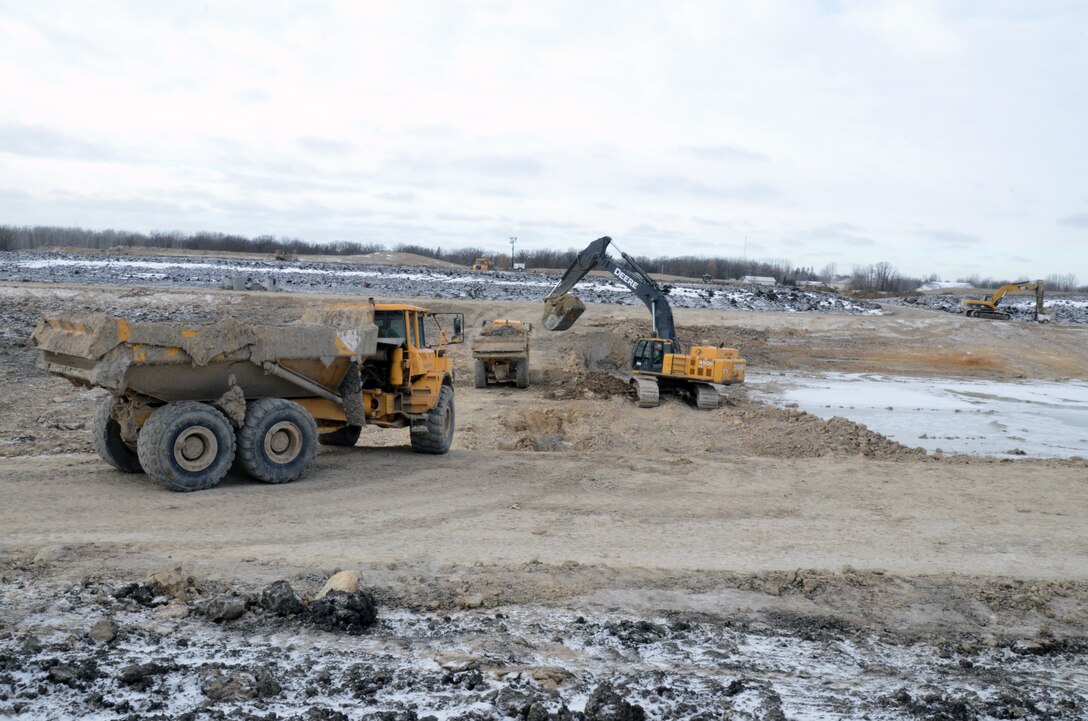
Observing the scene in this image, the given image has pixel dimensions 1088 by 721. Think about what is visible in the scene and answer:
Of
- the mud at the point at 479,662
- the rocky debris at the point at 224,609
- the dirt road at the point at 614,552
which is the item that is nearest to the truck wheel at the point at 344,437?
the dirt road at the point at 614,552

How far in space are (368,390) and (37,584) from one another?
6.18m

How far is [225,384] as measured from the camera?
10.5 meters

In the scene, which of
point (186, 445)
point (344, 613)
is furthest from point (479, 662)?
point (186, 445)

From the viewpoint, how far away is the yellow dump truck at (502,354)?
23.0m

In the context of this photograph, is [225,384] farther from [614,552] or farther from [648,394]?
[648,394]

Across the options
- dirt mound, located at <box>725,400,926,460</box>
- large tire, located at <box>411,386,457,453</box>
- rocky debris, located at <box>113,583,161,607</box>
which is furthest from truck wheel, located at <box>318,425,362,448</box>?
dirt mound, located at <box>725,400,926,460</box>

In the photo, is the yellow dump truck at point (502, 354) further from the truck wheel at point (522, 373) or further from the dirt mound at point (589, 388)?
the dirt mound at point (589, 388)

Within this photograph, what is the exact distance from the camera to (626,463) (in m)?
13.4

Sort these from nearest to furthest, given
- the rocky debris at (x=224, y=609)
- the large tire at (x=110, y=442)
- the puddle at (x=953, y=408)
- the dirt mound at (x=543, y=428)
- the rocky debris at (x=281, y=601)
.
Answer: the rocky debris at (x=224, y=609), the rocky debris at (x=281, y=601), the large tire at (x=110, y=442), the dirt mound at (x=543, y=428), the puddle at (x=953, y=408)

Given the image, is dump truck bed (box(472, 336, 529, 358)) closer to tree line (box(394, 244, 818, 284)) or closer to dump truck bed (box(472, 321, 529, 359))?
dump truck bed (box(472, 321, 529, 359))

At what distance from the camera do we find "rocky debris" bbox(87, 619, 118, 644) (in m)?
5.68

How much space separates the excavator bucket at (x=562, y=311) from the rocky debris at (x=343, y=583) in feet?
54.7

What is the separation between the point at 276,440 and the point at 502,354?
491 inches

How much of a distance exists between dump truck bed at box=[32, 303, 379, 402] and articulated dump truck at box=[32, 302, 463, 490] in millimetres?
13
